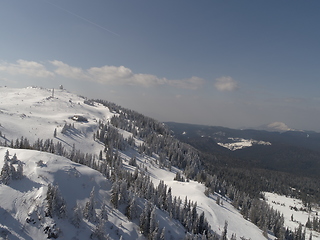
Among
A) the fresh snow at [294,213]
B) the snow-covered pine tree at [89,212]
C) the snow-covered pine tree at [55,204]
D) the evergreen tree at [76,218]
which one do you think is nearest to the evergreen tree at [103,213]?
the snow-covered pine tree at [89,212]

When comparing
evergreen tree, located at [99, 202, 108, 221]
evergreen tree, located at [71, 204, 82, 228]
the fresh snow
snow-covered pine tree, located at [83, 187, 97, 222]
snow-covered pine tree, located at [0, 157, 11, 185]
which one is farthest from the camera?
the fresh snow


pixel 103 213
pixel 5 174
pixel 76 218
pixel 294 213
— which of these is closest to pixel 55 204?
pixel 76 218

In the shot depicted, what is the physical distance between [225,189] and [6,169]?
119 meters

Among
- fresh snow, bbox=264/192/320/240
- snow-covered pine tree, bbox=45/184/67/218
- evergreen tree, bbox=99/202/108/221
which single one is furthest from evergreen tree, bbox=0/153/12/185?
fresh snow, bbox=264/192/320/240

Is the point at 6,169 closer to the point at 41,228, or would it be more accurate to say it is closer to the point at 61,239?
the point at 41,228

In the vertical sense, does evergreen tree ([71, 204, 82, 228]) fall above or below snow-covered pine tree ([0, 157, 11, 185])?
below

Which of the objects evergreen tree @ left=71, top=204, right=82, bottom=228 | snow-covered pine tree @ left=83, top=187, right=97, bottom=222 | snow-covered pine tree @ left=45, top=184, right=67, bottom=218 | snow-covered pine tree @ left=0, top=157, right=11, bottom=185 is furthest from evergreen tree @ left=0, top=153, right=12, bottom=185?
snow-covered pine tree @ left=83, top=187, right=97, bottom=222

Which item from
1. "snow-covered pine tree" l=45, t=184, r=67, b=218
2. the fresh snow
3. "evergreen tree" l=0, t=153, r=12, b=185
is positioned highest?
"evergreen tree" l=0, t=153, r=12, b=185

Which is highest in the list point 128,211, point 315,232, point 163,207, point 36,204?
point 36,204

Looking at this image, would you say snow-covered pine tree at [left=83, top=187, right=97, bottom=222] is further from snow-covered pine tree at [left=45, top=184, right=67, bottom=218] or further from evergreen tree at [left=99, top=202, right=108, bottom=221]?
snow-covered pine tree at [left=45, top=184, right=67, bottom=218]

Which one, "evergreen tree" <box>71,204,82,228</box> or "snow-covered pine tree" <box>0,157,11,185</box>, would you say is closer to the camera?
"evergreen tree" <box>71,204,82,228</box>

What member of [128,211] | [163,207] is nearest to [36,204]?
[128,211]

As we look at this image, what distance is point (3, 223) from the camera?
1036 inches

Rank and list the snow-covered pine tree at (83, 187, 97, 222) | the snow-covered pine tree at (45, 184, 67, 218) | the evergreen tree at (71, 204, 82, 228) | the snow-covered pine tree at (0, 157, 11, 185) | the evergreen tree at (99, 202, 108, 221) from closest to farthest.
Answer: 1. the snow-covered pine tree at (45, 184, 67, 218)
2. the evergreen tree at (71, 204, 82, 228)
3. the snow-covered pine tree at (0, 157, 11, 185)
4. the snow-covered pine tree at (83, 187, 97, 222)
5. the evergreen tree at (99, 202, 108, 221)
